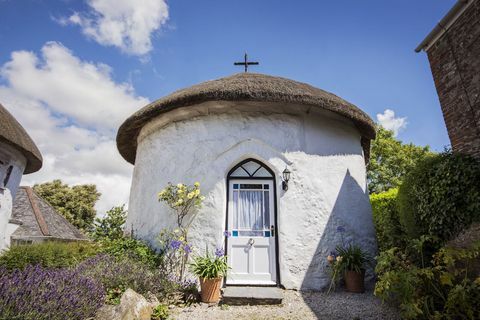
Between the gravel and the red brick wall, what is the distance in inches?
119

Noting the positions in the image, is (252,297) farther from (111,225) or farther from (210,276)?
(111,225)

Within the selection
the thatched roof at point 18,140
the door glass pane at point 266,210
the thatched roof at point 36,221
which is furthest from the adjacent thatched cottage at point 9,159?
the door glass pane at point 266,210

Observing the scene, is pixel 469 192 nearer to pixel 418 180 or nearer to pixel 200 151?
pixel 418 180

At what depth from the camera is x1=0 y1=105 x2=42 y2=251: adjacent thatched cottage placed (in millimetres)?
8789

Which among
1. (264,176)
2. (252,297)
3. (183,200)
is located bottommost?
(252,297)

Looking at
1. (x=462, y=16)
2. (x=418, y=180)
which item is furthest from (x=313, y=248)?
(x=462, y=16)

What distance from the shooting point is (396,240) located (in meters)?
5.29

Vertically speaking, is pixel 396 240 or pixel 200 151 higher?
pixel 200 151

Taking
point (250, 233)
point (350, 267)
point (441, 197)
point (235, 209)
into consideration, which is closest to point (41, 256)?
point (235, 209)

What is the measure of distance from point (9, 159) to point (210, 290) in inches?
353

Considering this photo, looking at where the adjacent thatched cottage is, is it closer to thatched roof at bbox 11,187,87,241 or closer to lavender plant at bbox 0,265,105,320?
thatched roof at bbox 11,187,87,241

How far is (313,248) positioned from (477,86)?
421 cm

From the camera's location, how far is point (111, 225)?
7.76 metres

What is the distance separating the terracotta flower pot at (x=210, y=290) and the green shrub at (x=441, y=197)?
355 cm
